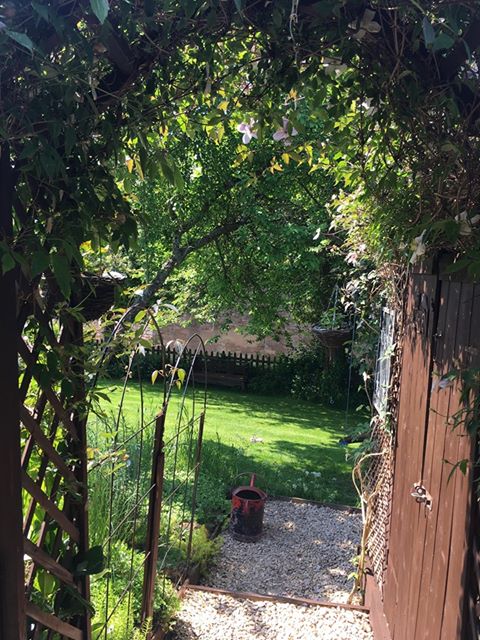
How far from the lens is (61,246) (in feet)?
3.94

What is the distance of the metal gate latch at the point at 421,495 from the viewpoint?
7.10ft

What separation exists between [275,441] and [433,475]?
19.0 ft

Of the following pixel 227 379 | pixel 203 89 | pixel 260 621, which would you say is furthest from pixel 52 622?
pixel 227 379

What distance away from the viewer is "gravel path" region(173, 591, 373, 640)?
10.2 ft

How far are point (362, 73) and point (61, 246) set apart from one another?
0.96 meters

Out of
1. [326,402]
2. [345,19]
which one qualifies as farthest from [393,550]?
[326,402]

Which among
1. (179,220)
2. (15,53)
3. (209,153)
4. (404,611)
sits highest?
(209,153)

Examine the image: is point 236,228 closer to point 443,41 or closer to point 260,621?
point 260,621

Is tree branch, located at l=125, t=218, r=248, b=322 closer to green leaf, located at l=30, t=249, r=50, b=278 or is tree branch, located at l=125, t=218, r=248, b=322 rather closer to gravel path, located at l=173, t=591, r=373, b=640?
gravel path, located at l=173, t=591, r=373, b=640

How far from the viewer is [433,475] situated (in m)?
2.14

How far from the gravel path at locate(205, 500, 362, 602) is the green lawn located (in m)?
0.58

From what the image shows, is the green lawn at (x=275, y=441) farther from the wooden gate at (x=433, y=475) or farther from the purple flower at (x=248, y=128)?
the purple flower at (x=248, y=128)

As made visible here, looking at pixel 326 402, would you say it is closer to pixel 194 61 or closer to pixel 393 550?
pixel 393 550

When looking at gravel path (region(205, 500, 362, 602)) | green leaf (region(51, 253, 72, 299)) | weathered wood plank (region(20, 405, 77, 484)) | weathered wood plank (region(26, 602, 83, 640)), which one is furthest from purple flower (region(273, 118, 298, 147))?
gravel path (region(205, 500, 362, 602))
